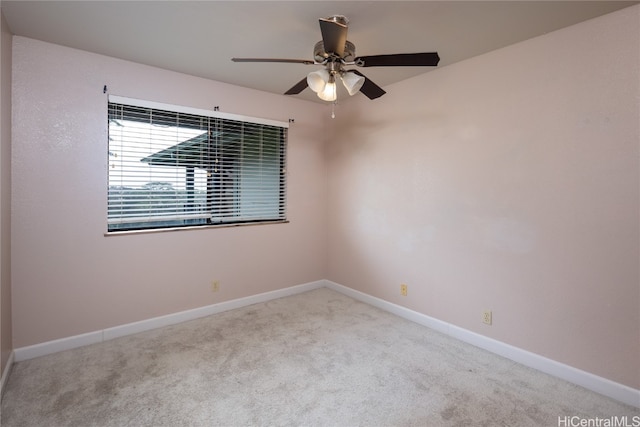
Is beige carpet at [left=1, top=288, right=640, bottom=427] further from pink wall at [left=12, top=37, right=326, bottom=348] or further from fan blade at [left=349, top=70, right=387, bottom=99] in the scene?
fan blade at [left=349, top=70, right=387, bottom=99]

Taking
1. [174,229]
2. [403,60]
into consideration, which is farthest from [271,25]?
[174,229]

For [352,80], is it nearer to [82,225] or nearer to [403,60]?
[403,60]

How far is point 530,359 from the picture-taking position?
7.93ft

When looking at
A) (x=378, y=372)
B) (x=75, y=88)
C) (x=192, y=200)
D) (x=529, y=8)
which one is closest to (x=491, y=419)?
(x=378, y=372)

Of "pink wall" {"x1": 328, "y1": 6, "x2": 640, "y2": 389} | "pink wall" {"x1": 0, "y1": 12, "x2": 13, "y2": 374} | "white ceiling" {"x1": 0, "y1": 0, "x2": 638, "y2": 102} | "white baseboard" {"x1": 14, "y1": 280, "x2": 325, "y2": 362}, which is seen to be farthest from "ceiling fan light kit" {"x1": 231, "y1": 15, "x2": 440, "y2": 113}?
"white baseboard" {"x1": 14, "y1": 280, "x2": 325, "y2": 362}

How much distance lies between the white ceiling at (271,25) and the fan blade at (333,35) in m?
0.36

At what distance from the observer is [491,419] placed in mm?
1860

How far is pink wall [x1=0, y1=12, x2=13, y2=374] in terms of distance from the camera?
6.93ft

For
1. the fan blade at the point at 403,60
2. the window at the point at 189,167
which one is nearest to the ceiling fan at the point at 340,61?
the fan blade at the point at 403,60

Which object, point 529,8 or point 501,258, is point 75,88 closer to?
point 529,8

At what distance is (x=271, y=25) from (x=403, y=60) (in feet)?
3.19

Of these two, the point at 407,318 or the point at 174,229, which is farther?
the point at 407,318

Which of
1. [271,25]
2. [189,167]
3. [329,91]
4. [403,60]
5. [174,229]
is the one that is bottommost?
[174,229]

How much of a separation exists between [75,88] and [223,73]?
47.5 inches
